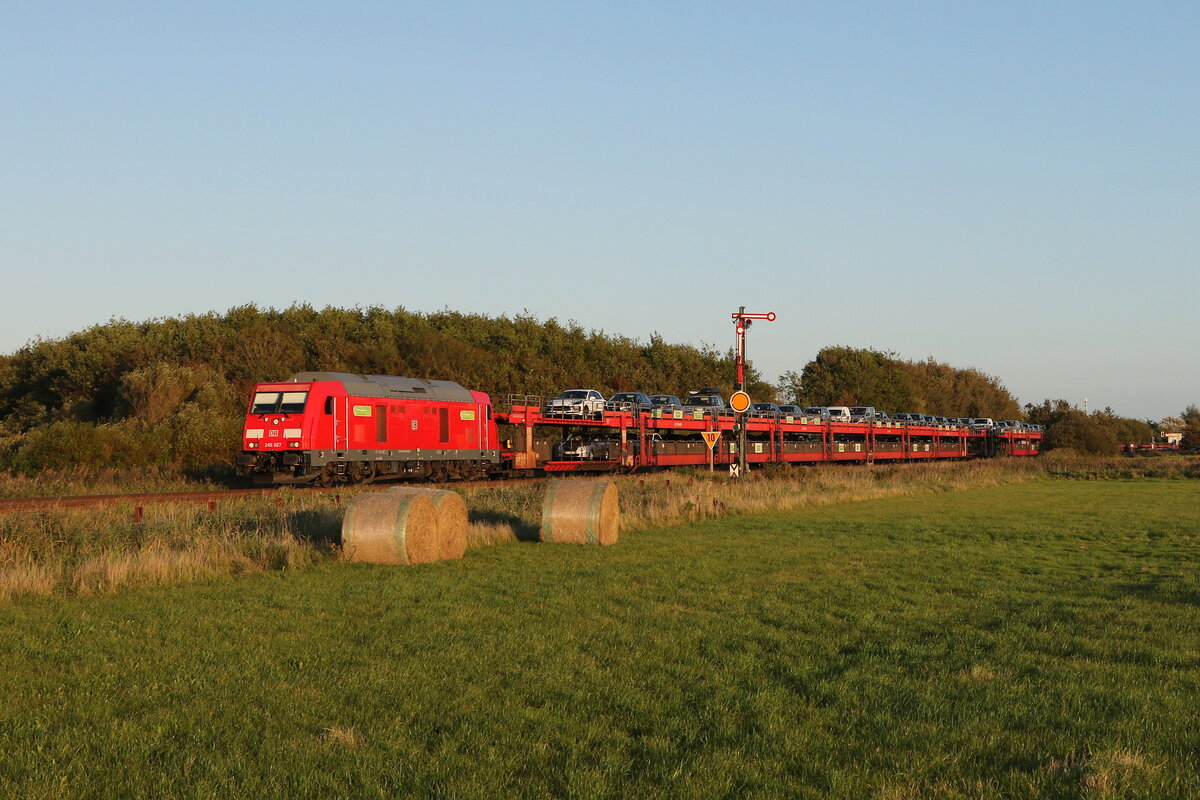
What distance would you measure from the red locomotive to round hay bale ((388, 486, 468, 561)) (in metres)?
16.0

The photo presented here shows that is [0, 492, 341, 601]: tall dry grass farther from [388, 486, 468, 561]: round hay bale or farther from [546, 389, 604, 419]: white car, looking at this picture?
[546, 389, 604, 419]: white car

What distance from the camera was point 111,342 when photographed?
217 ft

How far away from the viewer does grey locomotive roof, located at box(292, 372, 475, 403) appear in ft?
107

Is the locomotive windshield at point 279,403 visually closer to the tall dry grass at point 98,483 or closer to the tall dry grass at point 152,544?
the tall dry grass at point 98,483

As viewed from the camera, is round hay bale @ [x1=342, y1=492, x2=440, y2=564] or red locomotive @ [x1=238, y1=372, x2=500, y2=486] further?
red locomotive @ [x1=238, y1=372, x2=500, y2=486]

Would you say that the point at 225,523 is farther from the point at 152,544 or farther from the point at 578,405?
the point at 578,405

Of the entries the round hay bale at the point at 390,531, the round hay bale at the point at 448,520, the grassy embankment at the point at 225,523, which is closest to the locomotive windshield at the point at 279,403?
the grassy embankment at the point at 225,523

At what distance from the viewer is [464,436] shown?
38469mm

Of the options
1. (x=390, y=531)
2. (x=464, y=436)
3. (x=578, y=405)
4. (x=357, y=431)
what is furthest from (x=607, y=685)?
(x=578, y=405)

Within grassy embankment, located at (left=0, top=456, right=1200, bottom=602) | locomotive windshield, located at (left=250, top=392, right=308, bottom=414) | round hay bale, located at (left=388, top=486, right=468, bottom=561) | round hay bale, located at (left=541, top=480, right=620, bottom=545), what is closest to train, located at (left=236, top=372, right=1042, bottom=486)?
locomotive windshield, located at (left=250, top=392, right=308, bottom=414)

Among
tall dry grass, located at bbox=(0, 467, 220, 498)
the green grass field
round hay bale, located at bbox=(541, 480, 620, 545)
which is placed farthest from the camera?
tall dry grass, located at bbox=(0, 467, 220, 498)

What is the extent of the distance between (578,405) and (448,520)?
29.2 meters

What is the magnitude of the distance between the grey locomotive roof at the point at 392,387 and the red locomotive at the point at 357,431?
0.03m

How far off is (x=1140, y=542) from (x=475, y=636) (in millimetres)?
16355
